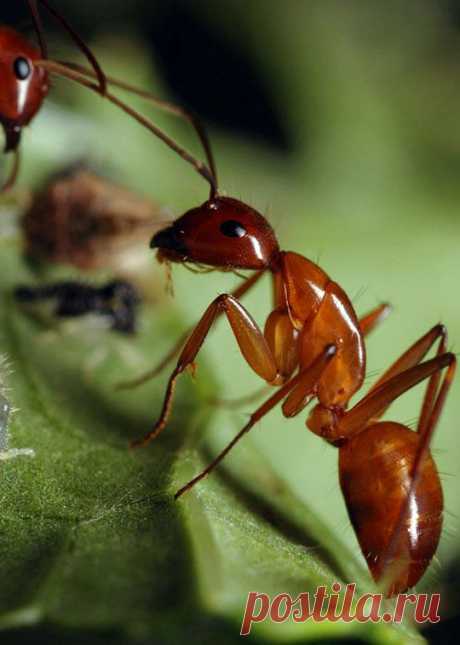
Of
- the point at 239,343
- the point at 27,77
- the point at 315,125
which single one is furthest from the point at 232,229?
the point at 315,125

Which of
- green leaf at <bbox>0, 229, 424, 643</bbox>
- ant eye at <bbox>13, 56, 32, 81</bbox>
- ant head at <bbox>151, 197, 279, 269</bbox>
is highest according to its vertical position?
ant head at <bbox>151, 197, 279, 269</bbox>

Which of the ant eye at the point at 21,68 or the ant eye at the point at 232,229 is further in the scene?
the ant eye at the point at 21,68

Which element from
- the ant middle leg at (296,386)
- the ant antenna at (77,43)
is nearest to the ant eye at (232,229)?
the ant middle leg at (296,386)

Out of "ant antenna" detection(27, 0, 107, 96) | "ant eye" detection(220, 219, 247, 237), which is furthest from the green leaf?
"ant antenna" detection(27, 0, 107, 96)

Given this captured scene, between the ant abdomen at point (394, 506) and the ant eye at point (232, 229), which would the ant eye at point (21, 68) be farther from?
the ant abdomen at point (394, 506)

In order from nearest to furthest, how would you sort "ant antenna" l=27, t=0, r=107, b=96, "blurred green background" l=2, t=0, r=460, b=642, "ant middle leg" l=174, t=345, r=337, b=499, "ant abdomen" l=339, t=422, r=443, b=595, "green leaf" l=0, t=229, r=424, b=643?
"green leaf" l=0, t=229, r=424, b=643
"ant abdomen" l=339, t=422, r=443, b=595
"ant middle leg" l=174, t=345, r=337, b=499
"ant antenna" l=27, t=0, r=107, b=96
"blurred green background" l=2, t=0, r=460, b=642

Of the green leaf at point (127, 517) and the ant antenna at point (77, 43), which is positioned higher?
the ant antenna at point (77, 43)

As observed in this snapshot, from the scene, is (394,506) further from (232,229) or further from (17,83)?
(17,83)

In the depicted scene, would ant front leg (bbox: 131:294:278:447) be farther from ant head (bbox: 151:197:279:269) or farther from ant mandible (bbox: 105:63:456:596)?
ant head (bbox: 151:197:279:269)
